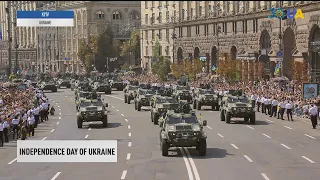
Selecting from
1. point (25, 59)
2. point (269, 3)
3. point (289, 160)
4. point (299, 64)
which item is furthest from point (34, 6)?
point (289, 160)

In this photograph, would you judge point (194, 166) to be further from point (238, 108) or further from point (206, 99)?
point (206, 99)

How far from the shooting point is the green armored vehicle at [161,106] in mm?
47906

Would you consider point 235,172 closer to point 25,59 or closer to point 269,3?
point 269,3

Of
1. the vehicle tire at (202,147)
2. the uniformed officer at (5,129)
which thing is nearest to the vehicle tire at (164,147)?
the vehicle tire at (202,147)

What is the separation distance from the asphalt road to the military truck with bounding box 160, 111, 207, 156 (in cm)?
52

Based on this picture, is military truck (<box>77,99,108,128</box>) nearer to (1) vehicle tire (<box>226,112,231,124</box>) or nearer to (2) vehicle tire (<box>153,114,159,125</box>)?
(2) vehicle tire (<box>153,114,159,125</box>)

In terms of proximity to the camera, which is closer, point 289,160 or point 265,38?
point 289,160

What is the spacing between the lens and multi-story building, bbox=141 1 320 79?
7800 centimetres

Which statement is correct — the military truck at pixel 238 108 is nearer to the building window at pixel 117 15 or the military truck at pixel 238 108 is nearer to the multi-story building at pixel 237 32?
the multi-story building at pixel 237 32

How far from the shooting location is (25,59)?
188125 millimetres

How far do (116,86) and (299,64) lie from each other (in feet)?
126

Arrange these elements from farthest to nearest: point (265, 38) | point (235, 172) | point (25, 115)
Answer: point (265, 38) → point (25, 115) → point (235, 172)

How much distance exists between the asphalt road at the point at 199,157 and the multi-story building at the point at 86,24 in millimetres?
118681

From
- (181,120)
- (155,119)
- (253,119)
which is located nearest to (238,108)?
(253,119)
